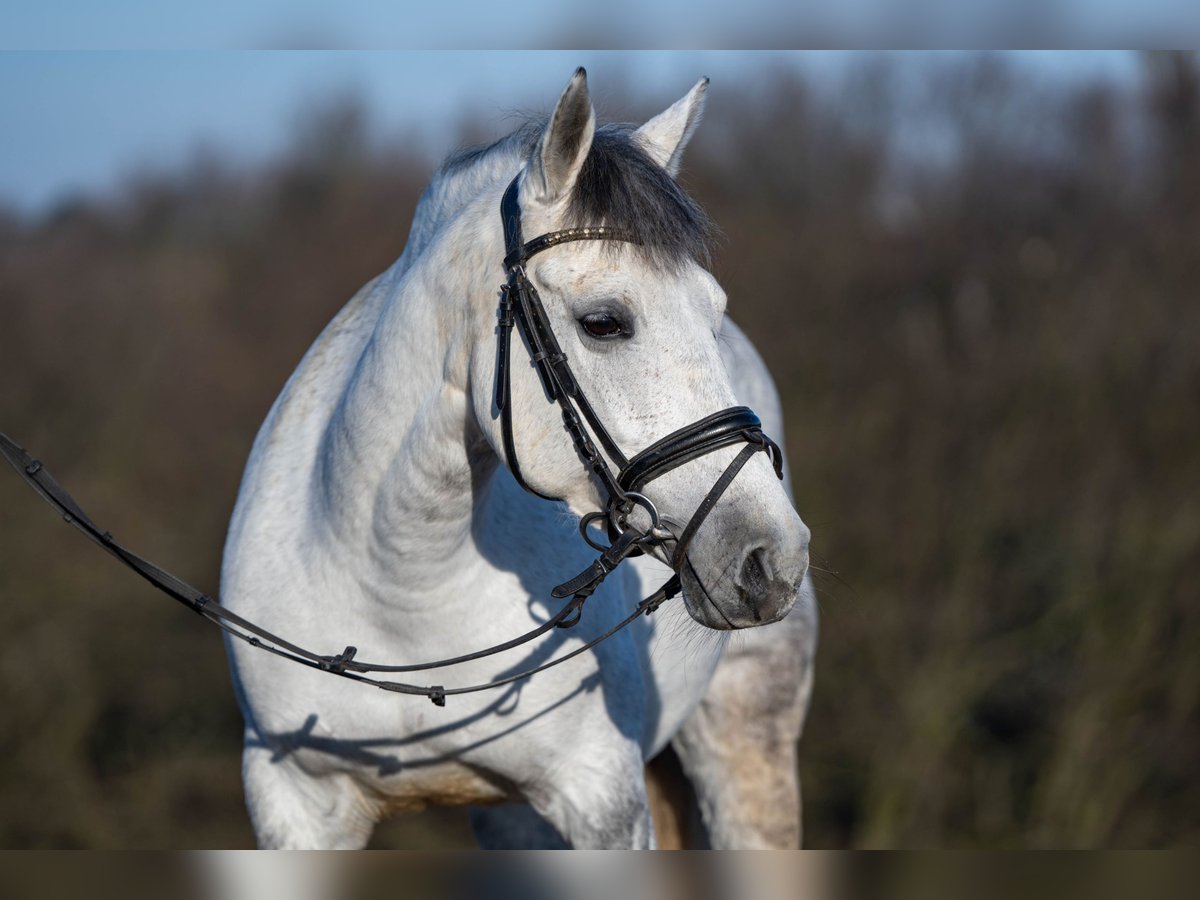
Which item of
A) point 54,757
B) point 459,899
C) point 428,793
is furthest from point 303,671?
point 54,757

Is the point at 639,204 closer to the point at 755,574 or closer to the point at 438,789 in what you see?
the point at 755,574

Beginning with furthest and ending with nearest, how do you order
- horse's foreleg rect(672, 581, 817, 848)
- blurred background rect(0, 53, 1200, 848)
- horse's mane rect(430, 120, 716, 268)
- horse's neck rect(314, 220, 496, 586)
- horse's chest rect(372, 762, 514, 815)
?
blurred background rect(0, 53, 1200, 848)
horse's foreleg rect(672, 581, 817, 848)
horse's chest rect(372, 762, 514, 815)
horse's neck rect(314, 220, 496, 586)
horse's mane rect(430, 120, 716, 268)

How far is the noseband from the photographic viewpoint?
7.75 feet

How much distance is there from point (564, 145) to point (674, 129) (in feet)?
1.56

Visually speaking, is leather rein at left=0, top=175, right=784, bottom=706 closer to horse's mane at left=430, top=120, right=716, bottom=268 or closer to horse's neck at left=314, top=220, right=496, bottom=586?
horse's mane at left=430, top=120, right=716, bottom=268

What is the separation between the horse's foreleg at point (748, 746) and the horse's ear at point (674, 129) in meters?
1.97

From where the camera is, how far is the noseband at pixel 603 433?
236 cm

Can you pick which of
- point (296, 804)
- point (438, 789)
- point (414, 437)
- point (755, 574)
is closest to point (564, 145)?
point (414, 437)

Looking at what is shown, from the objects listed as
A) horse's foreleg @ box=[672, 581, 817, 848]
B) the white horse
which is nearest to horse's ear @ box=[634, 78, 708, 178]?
the white horse

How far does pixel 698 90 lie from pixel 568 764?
1585 millimetres

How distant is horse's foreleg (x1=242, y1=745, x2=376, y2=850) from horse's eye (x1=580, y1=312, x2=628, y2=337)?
4.44 feet

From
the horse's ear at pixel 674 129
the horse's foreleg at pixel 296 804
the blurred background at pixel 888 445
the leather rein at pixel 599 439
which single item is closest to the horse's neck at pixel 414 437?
the leather rein at pixel 599 439

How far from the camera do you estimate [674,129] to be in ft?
9.39

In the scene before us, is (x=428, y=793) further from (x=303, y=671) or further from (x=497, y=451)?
(x=497, y=451)
